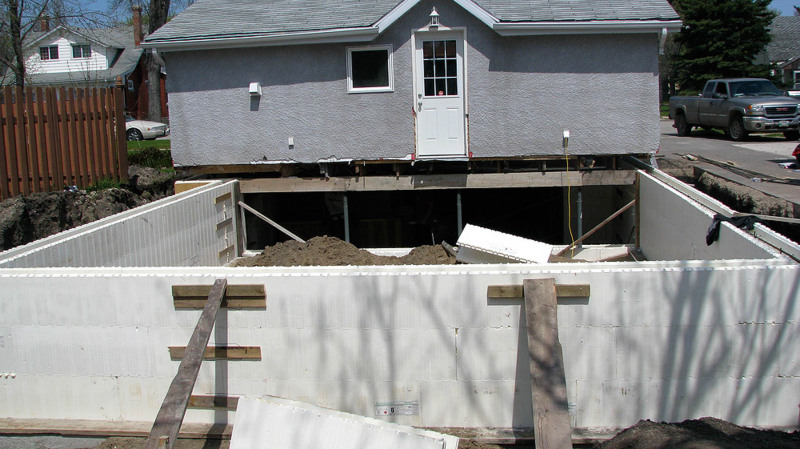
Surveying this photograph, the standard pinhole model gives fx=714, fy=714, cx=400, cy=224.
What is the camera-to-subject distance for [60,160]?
11266 millimetres

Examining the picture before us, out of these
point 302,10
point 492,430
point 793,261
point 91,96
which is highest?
point 302,10

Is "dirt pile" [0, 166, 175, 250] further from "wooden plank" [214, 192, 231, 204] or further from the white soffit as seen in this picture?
the white soffit

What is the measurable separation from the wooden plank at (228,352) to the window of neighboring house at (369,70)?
759 centimetres

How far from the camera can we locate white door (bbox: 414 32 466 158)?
12.3 m

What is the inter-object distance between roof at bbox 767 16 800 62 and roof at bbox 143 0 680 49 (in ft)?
130

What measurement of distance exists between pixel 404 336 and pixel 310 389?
2.84 ft

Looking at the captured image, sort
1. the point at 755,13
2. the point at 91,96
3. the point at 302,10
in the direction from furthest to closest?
the point at 755,13 < the point at 302,10 < the point at 91,96

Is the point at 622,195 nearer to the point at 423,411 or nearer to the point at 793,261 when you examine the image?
the point at 793,261

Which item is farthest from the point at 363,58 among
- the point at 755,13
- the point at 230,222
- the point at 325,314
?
the point at 755,13

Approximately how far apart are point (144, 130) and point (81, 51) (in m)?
20.3

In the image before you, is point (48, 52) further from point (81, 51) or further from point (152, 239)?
point (152, 239)

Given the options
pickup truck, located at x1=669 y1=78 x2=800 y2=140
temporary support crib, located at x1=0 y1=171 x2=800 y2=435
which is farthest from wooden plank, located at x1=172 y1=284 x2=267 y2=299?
pickup truck, located at x1=669 y1=78 x2=800 y2=140

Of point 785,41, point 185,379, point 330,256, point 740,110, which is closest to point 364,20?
point 330,256

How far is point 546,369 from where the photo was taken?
5012 mm
